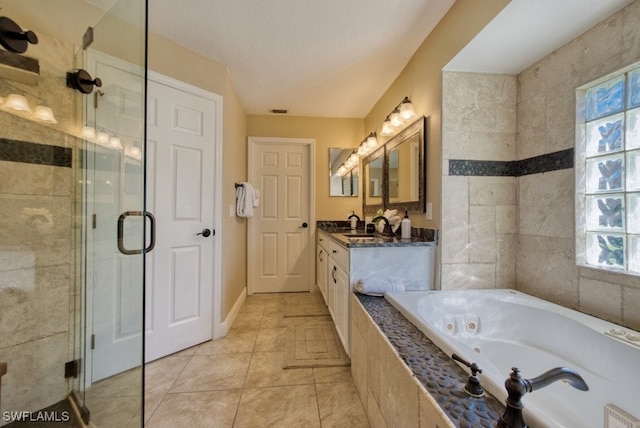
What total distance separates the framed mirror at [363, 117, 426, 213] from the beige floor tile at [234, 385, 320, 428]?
59.4 inches

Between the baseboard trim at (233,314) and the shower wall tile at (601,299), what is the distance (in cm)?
246

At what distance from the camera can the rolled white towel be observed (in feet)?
5.24

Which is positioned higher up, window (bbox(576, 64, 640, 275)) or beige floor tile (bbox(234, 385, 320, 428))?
window (bbox(576, 64, 640, 275))

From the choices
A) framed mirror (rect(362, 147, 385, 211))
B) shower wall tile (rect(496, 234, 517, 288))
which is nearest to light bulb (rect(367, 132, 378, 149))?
framed mirror (rect(362, 147, 385, 211))

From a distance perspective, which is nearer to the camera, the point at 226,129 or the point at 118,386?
the point at 118,386

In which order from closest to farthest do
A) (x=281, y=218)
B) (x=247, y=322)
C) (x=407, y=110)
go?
(x=407, y=110), (x=247, y=322), (x=281, y=218)

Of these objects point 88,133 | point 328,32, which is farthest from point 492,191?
point 88,133

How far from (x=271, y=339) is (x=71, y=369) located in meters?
1.23

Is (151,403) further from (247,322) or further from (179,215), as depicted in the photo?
(179,215)

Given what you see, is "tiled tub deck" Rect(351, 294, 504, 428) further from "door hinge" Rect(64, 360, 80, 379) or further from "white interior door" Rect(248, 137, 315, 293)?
"white interior door" Rect(248, 137, 315, 293)

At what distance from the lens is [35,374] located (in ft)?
4.15

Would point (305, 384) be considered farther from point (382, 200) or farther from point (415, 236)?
point (382, 200)

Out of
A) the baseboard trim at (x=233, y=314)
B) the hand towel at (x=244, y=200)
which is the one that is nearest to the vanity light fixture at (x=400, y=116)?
the hand towel at (x=244, y=200)

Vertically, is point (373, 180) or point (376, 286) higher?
point (373, 180)
